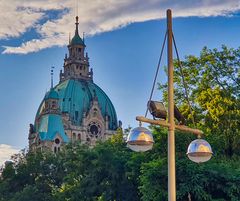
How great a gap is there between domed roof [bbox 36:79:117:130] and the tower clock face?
263 centimetres

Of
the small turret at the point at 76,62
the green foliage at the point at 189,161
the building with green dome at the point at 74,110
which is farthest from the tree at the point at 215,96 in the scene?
the small turret at the point at 76,62

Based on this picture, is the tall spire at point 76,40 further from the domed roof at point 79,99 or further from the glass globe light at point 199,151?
the glass globe light at point 199,151

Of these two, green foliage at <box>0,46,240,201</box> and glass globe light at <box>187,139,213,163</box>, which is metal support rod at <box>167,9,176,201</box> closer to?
glass globe light at <box>187,139,213,163</box>

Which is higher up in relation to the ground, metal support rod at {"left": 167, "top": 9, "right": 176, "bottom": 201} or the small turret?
the small turret

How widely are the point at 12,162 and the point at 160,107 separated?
52.1m

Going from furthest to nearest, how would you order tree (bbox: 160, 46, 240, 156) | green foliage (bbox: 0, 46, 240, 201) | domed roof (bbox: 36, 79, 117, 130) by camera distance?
1. domed roof (bbox: 36, 79, 117, 130)
2. tree (bbox: 160, 46, 240, 156)
3. green foliage (bbox: 0, 46, 240, 201)

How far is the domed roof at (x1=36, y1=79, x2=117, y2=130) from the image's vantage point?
440 feet

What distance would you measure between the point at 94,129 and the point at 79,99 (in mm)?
7298

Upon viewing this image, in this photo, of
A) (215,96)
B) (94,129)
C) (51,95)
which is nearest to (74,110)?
(94,129)

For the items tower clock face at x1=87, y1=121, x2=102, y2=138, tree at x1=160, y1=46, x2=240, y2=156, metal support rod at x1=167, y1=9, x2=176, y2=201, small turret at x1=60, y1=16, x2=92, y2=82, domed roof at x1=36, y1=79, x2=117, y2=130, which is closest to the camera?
metal support rod at x1=167, y1=9, x2=176, y2=201

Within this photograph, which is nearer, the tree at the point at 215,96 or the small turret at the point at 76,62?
the tree at the point at 215,96

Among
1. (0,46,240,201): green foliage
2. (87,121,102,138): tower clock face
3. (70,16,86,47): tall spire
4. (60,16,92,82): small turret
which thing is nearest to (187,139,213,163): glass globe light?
(0,46,240,201): green foliage

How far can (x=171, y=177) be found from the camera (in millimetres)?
11852

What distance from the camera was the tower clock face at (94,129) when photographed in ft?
452
